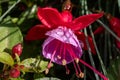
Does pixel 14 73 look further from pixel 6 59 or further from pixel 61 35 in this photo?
pixel 61 35

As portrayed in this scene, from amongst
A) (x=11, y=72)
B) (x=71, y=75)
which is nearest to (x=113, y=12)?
(x=71, y=75)

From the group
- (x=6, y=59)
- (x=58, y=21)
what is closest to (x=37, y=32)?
(x=58, y=21)

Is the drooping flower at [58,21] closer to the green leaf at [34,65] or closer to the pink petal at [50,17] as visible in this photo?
the pink petal at [50,17]

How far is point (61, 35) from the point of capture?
1.02m

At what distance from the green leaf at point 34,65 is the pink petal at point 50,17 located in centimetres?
11

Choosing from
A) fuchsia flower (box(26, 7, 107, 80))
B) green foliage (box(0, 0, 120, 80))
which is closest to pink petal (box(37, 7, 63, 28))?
fuchsia flower (box(26, 7, 107, 80))

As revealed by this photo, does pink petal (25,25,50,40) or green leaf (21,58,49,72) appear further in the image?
pink petal (25,25,50,40)

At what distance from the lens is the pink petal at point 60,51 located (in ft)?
3.48

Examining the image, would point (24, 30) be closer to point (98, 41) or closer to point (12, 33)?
point (12, 33)

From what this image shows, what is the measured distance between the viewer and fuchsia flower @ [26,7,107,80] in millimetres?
1023

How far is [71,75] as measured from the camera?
1175 mm

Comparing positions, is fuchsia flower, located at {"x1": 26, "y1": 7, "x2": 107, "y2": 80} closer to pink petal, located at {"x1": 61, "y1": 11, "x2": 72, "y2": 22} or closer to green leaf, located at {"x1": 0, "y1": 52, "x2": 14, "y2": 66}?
pink petal, located at {"x1": 61, "y1": 11, "x2": 72, "y2": 22}

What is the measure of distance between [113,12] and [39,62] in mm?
445

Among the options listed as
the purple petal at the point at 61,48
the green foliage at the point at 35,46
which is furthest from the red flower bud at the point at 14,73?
the purple petal at the point at 61,48
